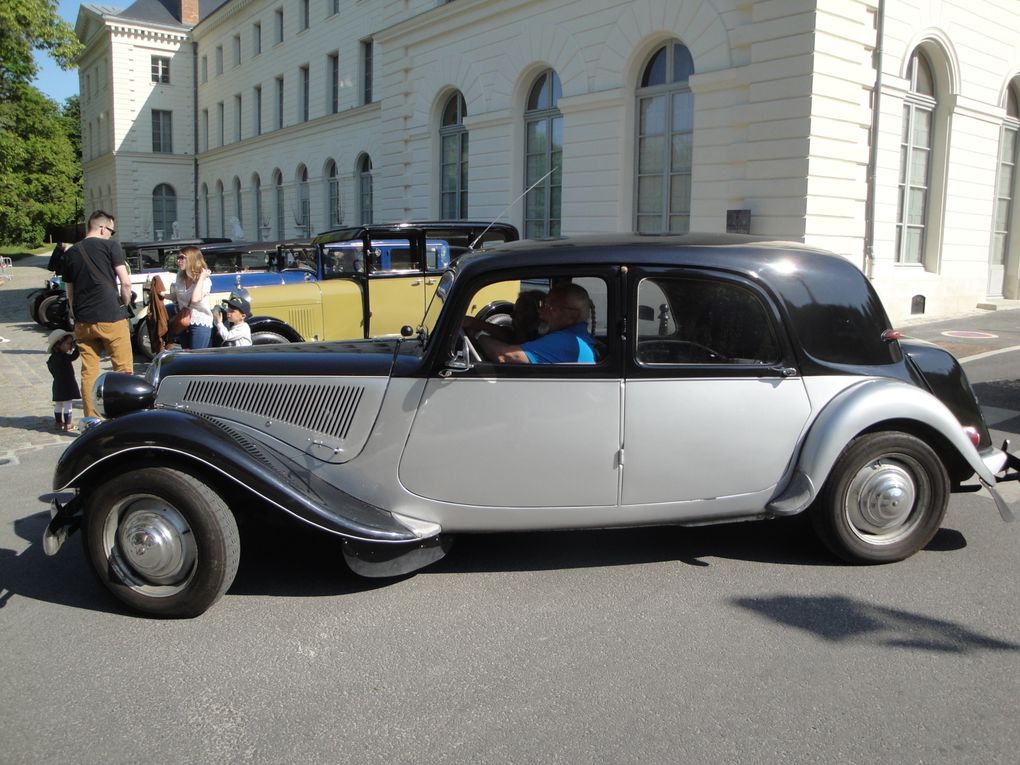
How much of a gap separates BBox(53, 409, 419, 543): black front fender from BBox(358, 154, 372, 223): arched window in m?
24.3

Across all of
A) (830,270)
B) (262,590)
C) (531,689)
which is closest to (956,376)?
(830,270)

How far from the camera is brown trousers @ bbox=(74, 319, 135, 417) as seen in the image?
7.32 m

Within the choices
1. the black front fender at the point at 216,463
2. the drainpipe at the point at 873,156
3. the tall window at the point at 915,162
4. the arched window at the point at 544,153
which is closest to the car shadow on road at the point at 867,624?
the black front fender at the point at 216,463

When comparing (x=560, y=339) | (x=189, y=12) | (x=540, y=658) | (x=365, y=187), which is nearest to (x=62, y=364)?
(x=560, y=339)

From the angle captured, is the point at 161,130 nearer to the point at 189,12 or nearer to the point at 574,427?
the point at 189,12

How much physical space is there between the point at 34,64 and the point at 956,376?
94.0 ft

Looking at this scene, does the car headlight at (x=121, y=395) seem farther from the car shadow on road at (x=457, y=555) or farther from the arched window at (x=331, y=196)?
the arched window at (x=331, y=196)

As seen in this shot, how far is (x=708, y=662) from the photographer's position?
11.2 feet

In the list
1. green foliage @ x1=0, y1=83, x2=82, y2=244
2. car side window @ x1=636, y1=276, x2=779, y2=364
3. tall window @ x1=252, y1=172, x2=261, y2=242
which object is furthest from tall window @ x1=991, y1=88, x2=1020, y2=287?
green foliage @ x1=0, y1=83, x2=82, y2=244

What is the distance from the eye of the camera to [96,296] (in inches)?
286

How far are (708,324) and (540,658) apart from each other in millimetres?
1734

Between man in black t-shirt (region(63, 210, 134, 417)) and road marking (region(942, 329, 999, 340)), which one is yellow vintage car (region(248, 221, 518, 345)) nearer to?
man in black t-shirt (region(63, 210, 134, 417))

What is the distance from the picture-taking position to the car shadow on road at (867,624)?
3537 millimetres

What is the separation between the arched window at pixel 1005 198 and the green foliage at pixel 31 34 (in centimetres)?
2399
